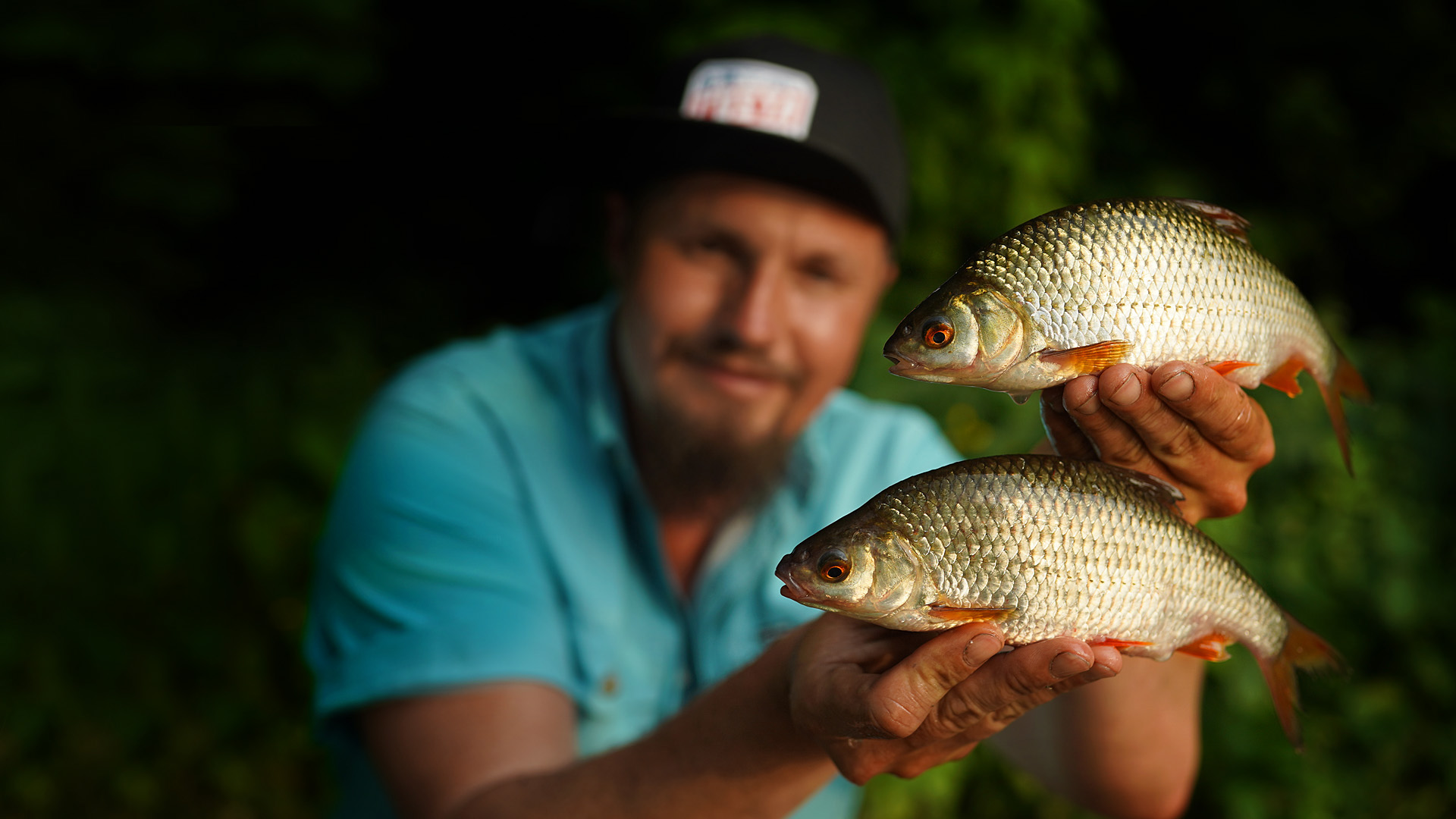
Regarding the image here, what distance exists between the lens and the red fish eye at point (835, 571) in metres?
0.99

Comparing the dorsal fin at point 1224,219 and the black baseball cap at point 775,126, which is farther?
the black baseball cap at point 775,126

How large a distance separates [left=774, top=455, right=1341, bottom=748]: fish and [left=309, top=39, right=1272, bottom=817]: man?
473 millimetres

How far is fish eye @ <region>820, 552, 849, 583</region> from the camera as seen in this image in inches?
39.1

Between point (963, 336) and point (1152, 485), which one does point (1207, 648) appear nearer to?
point (1152, 485)

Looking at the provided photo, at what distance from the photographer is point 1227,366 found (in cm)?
104

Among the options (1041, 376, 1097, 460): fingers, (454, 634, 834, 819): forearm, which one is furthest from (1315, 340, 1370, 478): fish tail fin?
(454, 634, 834, 819): forearm

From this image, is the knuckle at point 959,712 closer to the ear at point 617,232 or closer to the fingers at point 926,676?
the fingers at point 926,676

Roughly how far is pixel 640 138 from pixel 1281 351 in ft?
5.35

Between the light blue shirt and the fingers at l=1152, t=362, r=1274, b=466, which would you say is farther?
the light blue shirt

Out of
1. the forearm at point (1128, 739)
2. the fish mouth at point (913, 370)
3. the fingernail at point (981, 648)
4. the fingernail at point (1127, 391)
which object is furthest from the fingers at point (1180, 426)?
the forearm at point (1128, 739)

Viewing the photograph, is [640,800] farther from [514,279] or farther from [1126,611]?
[514,279]

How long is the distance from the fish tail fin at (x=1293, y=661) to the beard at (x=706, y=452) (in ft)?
4.22

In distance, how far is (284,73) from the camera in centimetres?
508

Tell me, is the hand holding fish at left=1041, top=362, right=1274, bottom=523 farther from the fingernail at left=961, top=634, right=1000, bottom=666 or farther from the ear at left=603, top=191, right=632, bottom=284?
the ear at left=603, top=191, right=632, bottom=284
